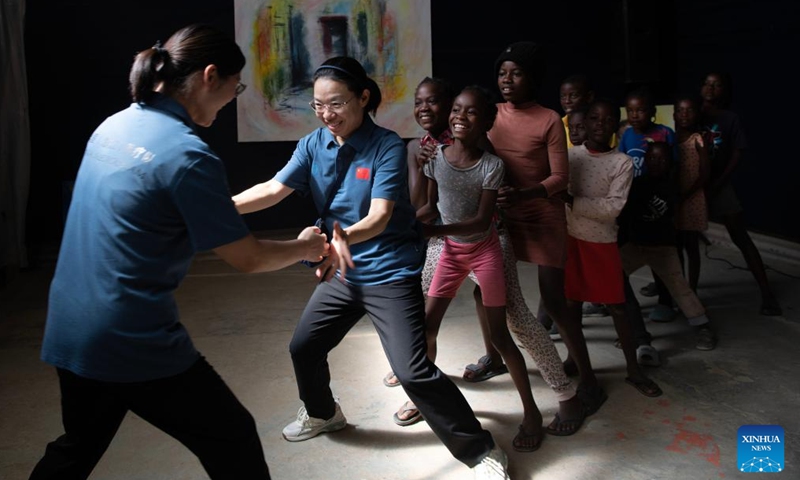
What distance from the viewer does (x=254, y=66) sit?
702 cm

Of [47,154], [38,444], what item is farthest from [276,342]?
[47,154]

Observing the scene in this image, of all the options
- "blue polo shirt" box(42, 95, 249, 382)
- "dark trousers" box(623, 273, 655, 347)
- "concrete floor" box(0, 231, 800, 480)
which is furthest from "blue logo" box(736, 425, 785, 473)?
"blue polo shirt" box(42, 95, 249, 382)

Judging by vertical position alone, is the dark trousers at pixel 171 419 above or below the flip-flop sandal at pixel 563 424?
above

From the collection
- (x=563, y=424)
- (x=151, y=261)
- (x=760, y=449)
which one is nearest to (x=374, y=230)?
(x=151, y=261)

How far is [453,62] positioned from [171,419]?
20.3ft

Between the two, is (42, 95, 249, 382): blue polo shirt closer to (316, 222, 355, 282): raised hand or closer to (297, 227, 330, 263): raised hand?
(297, 227, 330, 263): raised hand

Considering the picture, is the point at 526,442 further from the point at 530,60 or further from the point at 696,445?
the point at 530,60

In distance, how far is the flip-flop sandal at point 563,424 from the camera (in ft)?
9.82

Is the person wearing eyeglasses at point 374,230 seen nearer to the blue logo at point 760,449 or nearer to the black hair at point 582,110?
the blue logo at point 760,449

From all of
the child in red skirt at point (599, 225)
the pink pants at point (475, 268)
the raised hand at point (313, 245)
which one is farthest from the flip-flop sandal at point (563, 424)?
the raised hand at point (313, 245)

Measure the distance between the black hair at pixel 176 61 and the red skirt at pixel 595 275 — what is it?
209 cm

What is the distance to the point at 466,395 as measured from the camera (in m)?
3.40

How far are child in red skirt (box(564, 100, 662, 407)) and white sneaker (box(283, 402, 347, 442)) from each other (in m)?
1.08

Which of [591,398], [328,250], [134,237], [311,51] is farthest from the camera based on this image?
[311,51]
